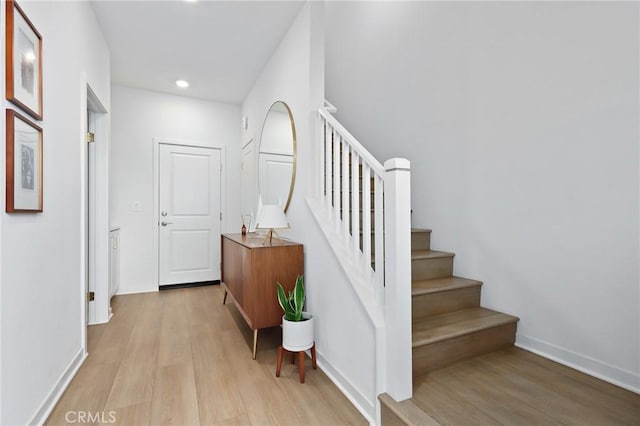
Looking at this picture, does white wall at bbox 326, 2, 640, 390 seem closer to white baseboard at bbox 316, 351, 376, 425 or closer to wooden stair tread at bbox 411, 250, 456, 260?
wooden stair tread at bbox 411, 250, 456, 260

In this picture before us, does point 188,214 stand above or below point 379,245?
above

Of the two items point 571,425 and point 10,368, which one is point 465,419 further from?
point 10,368

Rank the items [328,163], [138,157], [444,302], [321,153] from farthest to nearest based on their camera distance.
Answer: [138,157]
[321,153]
[328,163]
[444,302]

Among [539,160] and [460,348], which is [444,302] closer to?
[460,348]

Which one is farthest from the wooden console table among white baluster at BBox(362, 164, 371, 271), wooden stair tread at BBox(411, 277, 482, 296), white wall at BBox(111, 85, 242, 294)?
white wall at BBox(111, 85, 242, 294)

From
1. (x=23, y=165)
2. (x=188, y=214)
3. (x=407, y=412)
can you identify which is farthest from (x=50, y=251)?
(x=188, y=214)

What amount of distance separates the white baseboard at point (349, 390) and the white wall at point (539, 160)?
112 centimetres

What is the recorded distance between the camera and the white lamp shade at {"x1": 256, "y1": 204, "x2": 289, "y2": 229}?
2.23 meters

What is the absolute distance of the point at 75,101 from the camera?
2014 millimetres

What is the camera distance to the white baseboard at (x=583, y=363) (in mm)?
1458

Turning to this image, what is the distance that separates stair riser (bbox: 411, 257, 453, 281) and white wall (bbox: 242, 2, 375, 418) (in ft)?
2.18

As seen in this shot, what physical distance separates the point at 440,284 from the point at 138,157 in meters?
3.77

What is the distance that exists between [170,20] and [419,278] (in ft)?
9.23

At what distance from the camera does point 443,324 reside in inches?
71.8
